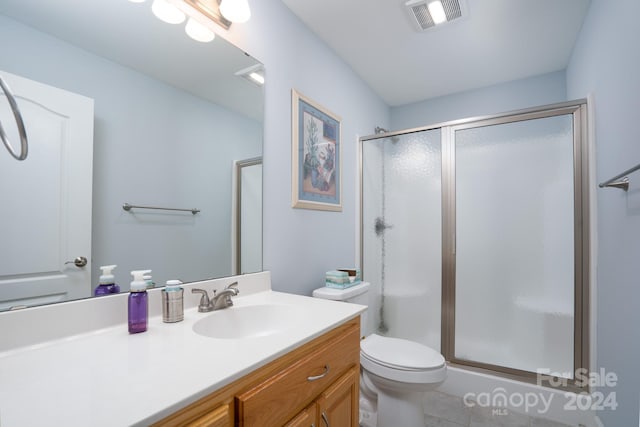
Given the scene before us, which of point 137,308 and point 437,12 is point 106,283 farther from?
point 437,12

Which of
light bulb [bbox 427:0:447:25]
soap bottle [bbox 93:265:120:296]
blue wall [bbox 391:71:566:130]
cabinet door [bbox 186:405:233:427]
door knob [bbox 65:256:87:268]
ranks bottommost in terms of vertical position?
cabinet door [bbox 186:405:233:427]

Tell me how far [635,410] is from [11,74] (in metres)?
2.33

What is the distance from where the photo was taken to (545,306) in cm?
183

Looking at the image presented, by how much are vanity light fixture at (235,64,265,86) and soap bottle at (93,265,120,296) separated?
1001 millimetres

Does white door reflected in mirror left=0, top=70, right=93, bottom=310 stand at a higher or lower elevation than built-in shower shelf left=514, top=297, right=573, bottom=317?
higher

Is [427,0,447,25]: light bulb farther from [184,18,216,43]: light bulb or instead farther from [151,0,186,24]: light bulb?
[151,0,186,24]: light bulb

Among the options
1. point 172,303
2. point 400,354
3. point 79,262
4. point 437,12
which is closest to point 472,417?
point 400,354

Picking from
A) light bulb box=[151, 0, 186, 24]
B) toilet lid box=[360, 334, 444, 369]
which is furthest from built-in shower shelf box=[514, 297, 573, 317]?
light bulb box=[151, 0, 186, 24]

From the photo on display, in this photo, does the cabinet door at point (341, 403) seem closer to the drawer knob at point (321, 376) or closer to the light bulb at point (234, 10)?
the drawer knob at point (321, 376)

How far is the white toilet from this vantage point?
4.61ft

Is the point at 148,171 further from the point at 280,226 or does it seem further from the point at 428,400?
the point at 428,400

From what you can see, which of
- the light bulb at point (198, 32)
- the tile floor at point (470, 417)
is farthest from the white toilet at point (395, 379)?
the light bulb at point (198, 32)

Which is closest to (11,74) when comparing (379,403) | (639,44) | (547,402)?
(379,403)

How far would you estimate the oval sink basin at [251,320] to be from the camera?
107 centimetres
